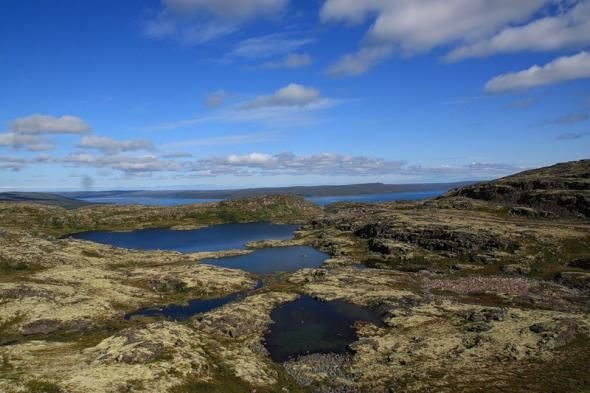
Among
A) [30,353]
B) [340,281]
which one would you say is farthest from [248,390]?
[340,281]

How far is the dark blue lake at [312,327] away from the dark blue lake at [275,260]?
36.0 meters

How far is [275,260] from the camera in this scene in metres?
133

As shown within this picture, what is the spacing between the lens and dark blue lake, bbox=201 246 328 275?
12169 centimetres

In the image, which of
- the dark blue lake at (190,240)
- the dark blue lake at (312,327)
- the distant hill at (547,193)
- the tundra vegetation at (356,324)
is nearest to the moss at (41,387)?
the tundra vegetation at (356,324)

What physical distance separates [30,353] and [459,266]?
3610 inches

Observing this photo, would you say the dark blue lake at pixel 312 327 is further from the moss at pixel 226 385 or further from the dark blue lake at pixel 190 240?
the dark blue lake at pixel 190 240

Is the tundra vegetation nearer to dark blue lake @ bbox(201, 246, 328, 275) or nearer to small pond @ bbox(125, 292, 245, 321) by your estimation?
small pond @ bbox(125, 292, 245, 321)

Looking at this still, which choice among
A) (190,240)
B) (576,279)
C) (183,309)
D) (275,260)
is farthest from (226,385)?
(190,240)

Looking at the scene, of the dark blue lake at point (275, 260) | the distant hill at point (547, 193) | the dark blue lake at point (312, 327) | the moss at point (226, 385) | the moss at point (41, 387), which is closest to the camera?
the moss at point (41, 387)

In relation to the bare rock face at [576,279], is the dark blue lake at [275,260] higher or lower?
lower

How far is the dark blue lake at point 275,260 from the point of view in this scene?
12169 cm

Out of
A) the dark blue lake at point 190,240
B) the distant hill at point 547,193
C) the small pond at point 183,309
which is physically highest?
the distant hill at point 547,193

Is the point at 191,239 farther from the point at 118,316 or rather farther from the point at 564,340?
the point at 564,340

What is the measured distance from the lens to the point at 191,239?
7426 inches
